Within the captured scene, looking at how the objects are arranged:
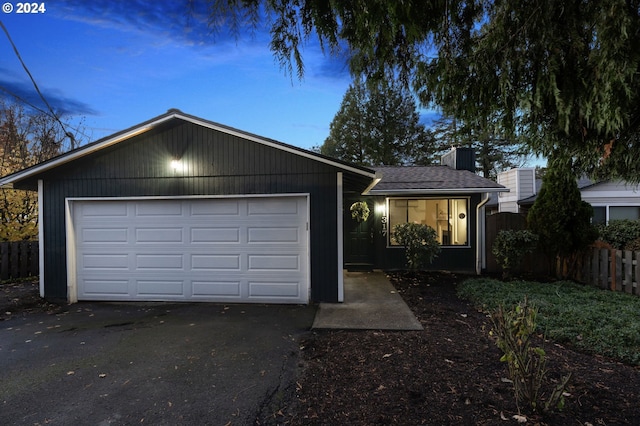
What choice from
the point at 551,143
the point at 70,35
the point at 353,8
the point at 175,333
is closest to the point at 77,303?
the point at 175,333

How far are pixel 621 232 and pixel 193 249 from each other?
11.2m

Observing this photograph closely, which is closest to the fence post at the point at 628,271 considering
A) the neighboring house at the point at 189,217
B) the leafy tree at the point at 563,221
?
the leafy tree at the point at 563,221

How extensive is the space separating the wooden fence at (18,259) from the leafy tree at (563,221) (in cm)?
1289

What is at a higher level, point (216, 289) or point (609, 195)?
point (609, 195)

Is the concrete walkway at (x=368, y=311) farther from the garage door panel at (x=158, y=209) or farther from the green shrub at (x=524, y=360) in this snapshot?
the garage door panel at (x=158, y=209)

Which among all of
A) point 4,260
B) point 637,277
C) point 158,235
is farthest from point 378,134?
point 4,260

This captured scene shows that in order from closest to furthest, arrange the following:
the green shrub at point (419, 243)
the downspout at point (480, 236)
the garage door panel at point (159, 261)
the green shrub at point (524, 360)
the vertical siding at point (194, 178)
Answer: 1. the green shrub at point (524, 360)
2. the vertical siding at point (194, 178)
3. the garage door panel at point (159, 261)
4. the green shrub at point (419, 243)
5. the downspout at point (480, 236)

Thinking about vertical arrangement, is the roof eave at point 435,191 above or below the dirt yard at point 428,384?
above

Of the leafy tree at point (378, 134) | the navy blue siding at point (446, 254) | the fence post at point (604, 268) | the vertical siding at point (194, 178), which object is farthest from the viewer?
the leafy tree at point (378, 134)

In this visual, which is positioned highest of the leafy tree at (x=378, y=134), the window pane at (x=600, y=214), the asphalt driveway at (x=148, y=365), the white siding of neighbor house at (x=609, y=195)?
the leafy tree at (x=378, y=134)

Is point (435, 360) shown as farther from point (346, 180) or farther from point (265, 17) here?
point (346, 180)

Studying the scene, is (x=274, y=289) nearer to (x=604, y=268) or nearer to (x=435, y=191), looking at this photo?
(x=435, y=191)

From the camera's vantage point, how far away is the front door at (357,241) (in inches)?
364

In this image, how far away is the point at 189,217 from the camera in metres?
6.15
